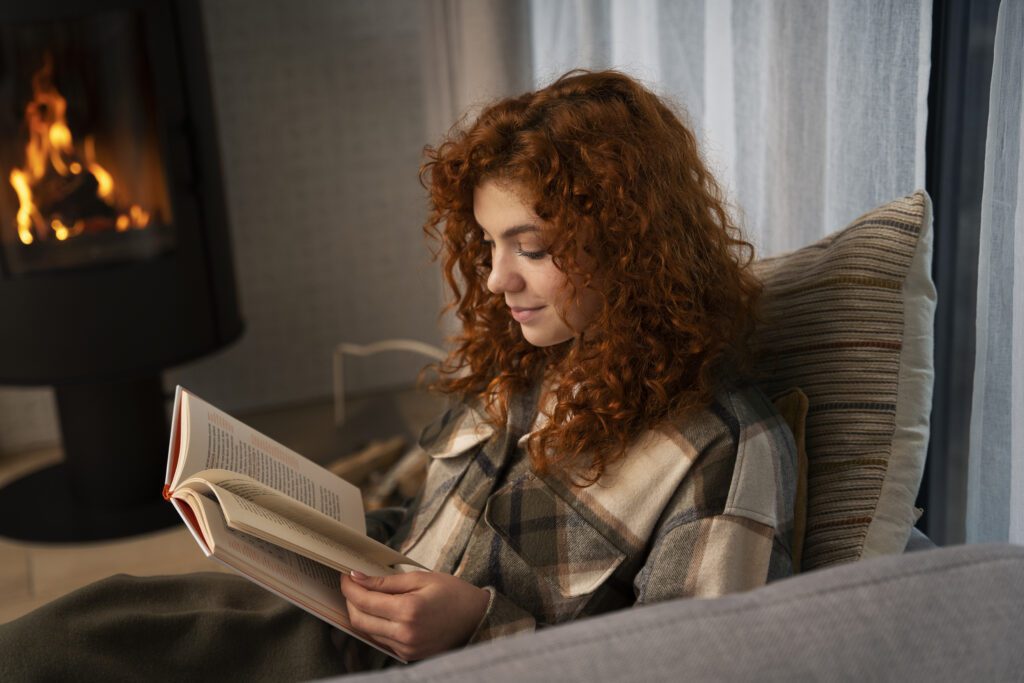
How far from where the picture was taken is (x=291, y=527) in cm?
95

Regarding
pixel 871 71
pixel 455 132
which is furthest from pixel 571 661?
pixel 871 71

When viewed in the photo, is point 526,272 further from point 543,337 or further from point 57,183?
point 57,183

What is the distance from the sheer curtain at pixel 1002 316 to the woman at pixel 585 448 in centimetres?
26

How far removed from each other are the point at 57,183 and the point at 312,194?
2.81 ft

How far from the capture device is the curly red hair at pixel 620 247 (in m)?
1.01

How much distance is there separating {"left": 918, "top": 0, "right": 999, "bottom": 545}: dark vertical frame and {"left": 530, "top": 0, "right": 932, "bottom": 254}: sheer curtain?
0.11ft

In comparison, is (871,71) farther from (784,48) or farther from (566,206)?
(566,206)

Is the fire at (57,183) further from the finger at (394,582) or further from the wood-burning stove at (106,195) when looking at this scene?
the finger at (394,582)

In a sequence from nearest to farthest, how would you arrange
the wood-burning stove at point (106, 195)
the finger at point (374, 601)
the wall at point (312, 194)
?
1. the finger at point (374, 601)
2. the wood-burning stove at point (106, 195)
3. the wall at point (312, 194)

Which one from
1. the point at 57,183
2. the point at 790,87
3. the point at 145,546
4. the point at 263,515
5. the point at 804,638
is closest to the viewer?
the point at 804,638

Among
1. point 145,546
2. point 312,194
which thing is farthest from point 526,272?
point 312,194

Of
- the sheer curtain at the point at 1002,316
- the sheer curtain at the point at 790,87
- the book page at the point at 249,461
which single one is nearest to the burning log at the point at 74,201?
the sheer curtain at the point at 790,87

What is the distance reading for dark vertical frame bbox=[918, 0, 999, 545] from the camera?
119 centimetres

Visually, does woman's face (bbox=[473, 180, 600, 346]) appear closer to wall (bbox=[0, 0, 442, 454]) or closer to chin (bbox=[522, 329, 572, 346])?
chin (bbox=[522, 329, 572, 346])
